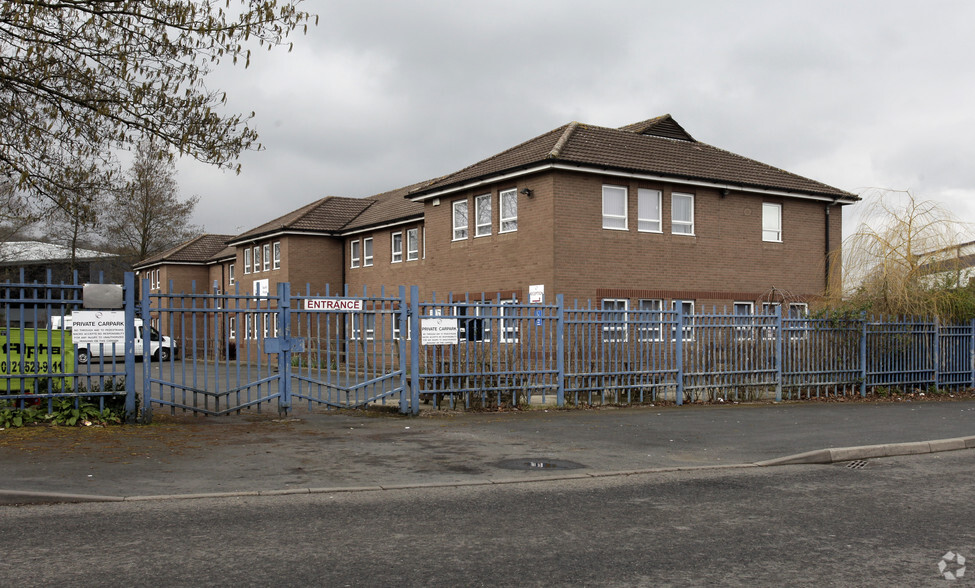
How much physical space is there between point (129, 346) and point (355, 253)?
87.9 ft

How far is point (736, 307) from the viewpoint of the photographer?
25891 mm

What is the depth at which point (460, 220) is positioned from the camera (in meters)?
26.1

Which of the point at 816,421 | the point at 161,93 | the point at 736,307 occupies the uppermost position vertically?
the point at 161,93

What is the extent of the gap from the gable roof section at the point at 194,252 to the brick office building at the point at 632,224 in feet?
88.3

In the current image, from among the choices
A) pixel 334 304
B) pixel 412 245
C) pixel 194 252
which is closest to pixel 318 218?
pixel 412 245

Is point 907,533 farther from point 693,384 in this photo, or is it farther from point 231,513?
point 693,384

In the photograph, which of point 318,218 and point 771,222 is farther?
point 318,218

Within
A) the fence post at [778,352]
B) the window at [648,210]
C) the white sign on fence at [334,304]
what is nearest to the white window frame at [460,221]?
the window at [648,210]

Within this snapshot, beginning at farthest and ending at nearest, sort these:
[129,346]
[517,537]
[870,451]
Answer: [129,346] → [870,451] → [517,537]

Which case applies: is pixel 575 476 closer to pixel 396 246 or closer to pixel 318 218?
pixel 396 246

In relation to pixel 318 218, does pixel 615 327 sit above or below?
below

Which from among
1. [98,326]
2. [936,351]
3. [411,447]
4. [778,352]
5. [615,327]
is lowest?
[411,447]

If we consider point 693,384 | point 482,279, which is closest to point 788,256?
point 482,279

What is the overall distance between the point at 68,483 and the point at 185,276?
47546 millimetres
